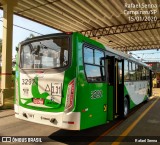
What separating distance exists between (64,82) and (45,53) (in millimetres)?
1215

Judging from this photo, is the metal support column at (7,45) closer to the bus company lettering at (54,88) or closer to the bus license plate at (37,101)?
the bus license plate at (37,101)

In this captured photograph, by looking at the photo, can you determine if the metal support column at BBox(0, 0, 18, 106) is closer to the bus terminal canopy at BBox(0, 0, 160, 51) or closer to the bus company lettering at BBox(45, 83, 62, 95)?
Result: the bus terminal canopy at BBox(0, 0, 160, 51)

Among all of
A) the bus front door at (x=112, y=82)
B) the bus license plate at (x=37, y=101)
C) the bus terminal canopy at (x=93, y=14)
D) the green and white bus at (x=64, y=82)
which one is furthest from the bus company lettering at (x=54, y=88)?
the bus terminal canopy at (x=93, y=14)

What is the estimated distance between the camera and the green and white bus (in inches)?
232

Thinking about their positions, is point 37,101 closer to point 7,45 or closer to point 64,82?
point 64,82

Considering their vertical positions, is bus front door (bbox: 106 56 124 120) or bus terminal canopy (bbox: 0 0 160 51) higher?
bus terminal canopy (bbox: 0 0 160 51)

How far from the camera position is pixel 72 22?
22.4 m

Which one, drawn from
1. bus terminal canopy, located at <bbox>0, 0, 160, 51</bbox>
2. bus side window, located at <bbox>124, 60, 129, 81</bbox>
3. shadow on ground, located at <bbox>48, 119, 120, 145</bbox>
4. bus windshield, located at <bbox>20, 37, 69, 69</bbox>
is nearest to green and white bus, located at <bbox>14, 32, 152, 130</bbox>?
bus windshield, located at <bbox>20, 37, 69, 69</bbox>

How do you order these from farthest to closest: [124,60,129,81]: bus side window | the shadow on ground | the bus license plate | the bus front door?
[124,60,129,81]: bus side window
the bus front door
the shadow on ground
the bus license plate

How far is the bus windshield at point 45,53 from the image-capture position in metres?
6.21

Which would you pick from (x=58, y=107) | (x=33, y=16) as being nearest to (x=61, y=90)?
(x=58, y=107)

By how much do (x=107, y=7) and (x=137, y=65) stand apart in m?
7.22

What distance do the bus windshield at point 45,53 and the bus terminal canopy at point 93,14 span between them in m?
9.53

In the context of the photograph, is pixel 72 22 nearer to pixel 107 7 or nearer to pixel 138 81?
pixel 107 7
